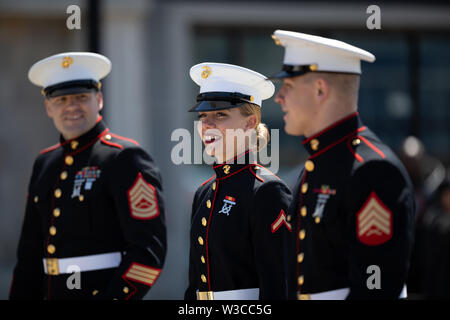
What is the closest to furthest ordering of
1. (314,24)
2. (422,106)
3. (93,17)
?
1. (93,17)
2. (314,24)
3. (422,106)

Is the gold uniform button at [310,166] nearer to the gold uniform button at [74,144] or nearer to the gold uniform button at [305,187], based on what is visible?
the gold uniform button at [305,187]

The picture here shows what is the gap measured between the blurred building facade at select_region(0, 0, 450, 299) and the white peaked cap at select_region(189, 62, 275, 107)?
510 cm

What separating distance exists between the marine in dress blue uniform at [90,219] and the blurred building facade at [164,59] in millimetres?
4513

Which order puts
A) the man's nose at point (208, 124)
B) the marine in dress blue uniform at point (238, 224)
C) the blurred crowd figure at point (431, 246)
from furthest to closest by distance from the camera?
the blurred crowd figure at point (431, 246) < the man's nose at point (208, 124) < the marine in dress blue uniform at point (238, 224)

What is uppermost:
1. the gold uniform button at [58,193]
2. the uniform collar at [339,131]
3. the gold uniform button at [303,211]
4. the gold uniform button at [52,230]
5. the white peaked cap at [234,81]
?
the white peaked cap at [234,81]

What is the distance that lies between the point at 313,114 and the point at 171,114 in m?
6.86

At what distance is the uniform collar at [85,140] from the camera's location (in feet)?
13.1

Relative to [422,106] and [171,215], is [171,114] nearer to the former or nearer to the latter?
[171,215]

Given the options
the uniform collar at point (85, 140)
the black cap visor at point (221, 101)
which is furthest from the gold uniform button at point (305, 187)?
the uniform collar at point (85, 140)

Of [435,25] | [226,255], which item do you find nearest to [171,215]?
[435,25]

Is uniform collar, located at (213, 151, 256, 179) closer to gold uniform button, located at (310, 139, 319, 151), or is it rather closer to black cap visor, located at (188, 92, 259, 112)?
black cap visor, located at (188, 92, 259, 112)

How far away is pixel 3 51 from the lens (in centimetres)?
933

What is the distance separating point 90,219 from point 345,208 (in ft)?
5.43

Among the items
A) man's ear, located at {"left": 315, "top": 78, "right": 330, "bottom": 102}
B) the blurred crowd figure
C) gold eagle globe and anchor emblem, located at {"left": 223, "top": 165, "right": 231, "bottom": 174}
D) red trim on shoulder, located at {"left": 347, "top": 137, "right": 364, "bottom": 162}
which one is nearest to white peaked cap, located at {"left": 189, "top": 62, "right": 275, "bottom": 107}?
gold eagle globe and anchor emblem, located at {"left": 223, "top": 165, "right": 231, "bottom": 174}
